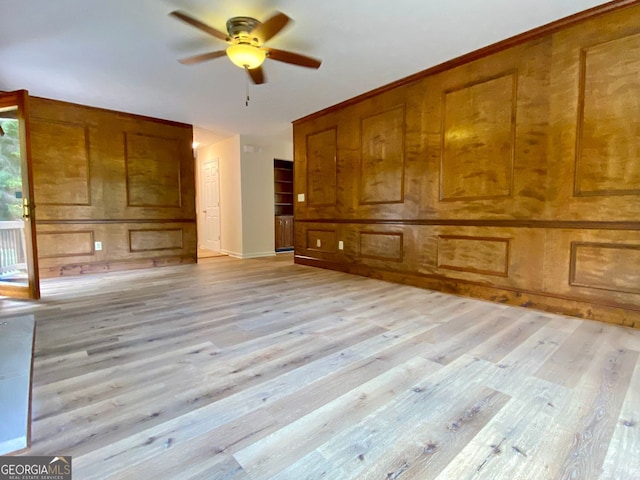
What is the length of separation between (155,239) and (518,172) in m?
5.23

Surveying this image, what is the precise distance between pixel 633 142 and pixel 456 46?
5.45ft

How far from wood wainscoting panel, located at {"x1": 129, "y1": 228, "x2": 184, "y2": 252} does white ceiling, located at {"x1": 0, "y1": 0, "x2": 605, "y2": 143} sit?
198cm

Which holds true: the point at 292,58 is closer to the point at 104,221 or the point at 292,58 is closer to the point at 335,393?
the point at 335,393

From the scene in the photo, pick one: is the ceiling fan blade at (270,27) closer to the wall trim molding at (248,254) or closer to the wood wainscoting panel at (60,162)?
the wood wainscoting panel at (60,162)

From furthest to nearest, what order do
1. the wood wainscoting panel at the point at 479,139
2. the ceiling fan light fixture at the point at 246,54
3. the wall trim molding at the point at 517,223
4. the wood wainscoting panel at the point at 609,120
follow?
the wood wainscoting panel at the point at 479,139 → the ceiling fan light fixture at the point at 246,54 → the wall trim molding at the point at 517,223 → the wood wainscoting panel at the point at 609,120

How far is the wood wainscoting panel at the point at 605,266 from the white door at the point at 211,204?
20.7 ft

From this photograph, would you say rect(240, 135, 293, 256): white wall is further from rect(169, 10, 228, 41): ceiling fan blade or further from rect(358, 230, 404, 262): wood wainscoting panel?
rect(169, 10, 228, 41): ceiling fan blade

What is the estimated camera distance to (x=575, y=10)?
241cm

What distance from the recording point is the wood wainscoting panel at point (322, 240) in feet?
15.9

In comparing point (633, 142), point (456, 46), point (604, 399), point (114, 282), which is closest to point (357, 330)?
point (604, 399)


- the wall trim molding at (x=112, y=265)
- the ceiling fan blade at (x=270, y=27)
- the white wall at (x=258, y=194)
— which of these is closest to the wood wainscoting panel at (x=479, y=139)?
the ceiling fan blade at (x=270, y=27)

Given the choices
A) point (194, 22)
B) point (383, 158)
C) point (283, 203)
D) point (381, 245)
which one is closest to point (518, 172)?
point (383, 158)

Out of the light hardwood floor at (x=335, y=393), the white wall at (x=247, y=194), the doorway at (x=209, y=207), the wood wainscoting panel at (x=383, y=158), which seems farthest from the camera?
the doorway at (x=209, y=207)

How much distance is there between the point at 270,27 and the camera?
2.37 metres
